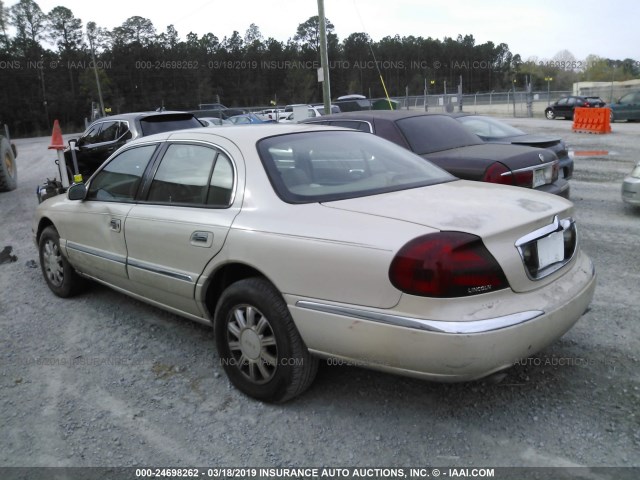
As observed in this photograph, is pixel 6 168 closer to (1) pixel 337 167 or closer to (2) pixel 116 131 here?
(2) pixel 116 131

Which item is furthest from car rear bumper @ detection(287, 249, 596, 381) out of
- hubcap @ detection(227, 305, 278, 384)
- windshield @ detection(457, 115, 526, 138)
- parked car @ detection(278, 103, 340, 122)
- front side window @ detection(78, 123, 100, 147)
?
parked car @ detection(278, 103, 340, 122)

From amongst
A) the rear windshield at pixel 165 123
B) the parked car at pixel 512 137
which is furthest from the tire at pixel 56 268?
the parked car at pixel 512 137

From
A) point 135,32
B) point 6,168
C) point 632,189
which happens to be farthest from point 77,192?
point 135,32

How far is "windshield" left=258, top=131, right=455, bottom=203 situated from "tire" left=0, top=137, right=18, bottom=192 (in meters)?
10.2

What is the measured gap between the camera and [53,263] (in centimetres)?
484

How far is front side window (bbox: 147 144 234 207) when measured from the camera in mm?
3172

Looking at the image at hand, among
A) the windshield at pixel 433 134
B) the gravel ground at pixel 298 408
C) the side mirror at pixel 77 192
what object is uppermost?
the windshield at pixel 433 134

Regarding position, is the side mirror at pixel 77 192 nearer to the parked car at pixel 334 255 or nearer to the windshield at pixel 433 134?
the parked car at pixel 334 255

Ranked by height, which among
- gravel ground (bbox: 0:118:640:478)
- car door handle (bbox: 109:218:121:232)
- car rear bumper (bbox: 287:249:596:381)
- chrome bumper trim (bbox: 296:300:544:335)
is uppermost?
car door handle (bbox: 109:218:121:232)

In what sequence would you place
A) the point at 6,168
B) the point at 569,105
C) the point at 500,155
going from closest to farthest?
the point at 500,155 → the point at 6,168 → the point at 569,105

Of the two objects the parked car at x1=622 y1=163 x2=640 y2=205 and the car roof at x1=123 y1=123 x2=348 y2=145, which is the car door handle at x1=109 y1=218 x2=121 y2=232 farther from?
the parked car at x1=622 y1=163 x2=640 y2=205

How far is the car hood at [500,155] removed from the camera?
5.32 m

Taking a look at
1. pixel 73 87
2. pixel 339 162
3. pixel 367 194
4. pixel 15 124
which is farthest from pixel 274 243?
pixel 73 87

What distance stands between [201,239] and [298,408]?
1.11m
